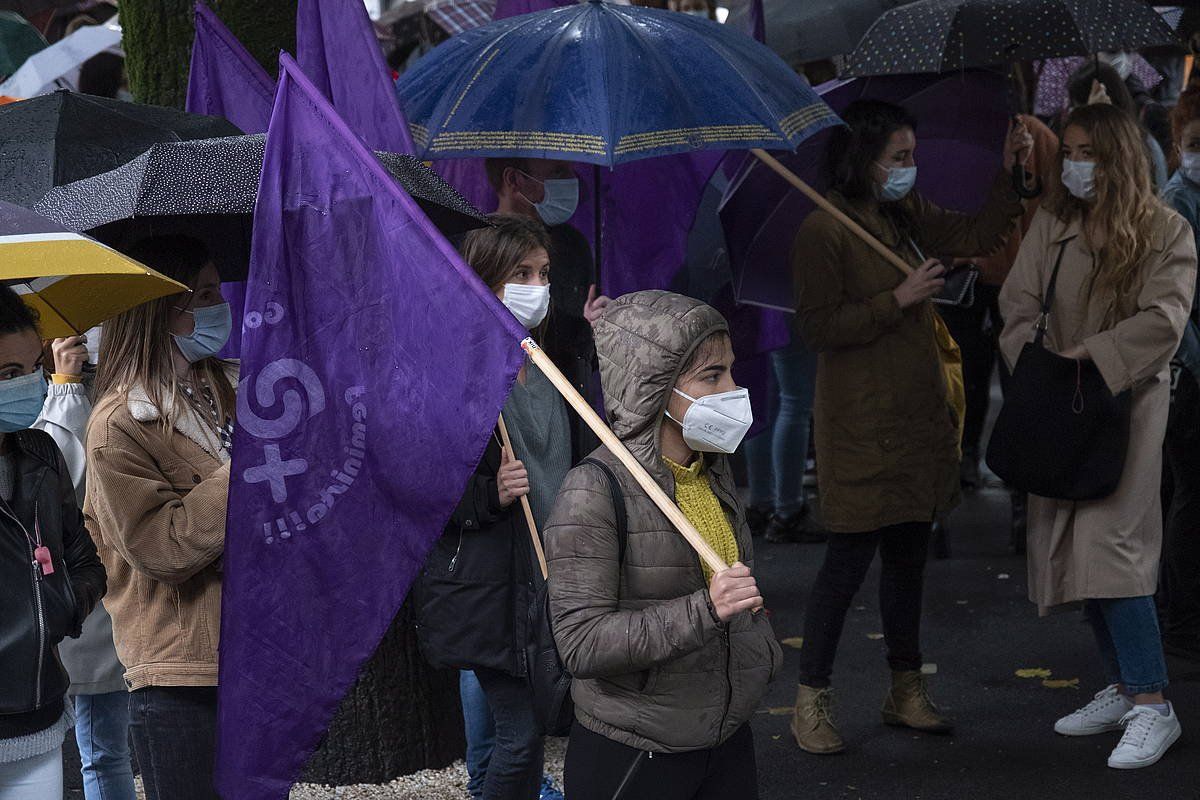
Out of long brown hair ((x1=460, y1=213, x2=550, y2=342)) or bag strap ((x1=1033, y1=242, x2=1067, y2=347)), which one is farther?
bag strap ((x1=1033, y1=242, x2=1067, y2=347))

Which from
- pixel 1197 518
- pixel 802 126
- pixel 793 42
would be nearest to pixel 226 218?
pixel 802 126

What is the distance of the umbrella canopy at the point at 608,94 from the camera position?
4.57m

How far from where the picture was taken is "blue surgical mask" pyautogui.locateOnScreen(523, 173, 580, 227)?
5.39m

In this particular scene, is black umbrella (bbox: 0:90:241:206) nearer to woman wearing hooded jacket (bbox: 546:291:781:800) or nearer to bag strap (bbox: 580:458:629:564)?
woman wearing hooded jacket (bbox: 546:291:781:800)

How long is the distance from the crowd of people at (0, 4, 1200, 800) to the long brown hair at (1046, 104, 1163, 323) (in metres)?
0.01

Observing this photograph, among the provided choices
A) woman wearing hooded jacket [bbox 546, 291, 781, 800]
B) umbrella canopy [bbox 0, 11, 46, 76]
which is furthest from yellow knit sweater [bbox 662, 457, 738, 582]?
umbrella canopy [bbox 0, 11, 46, 76]

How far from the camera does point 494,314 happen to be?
10.1 feet

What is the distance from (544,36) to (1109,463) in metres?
2.24

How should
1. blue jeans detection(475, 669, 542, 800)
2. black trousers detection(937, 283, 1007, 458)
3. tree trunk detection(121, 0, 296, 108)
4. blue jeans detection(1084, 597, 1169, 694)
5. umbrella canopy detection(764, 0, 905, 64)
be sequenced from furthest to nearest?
black trousers detection(937, 283, 1007, 458), umbrella canopy detection(764, 0, 905, 64), tree trunk detection(121, 0, 296, 108), blue jeans detection(1084, 597, 1169, 694), blue jeans detection(475, 669, 542, 800)

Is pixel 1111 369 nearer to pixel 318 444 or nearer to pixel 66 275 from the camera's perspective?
pixel 318 444

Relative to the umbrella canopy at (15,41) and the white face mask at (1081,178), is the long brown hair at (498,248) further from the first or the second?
the umbrella canopy at (15,41)

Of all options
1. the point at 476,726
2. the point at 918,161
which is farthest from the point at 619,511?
the point at 918,161

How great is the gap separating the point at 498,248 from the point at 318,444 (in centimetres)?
116

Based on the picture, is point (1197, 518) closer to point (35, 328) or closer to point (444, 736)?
point (444, 736)
